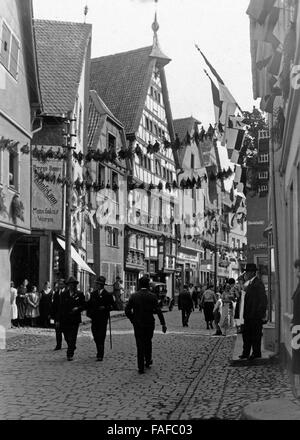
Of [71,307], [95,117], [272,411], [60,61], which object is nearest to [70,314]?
[71,307]

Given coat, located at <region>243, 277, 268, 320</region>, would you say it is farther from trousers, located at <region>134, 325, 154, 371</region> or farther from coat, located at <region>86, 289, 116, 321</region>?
coat, located at <region>86, 289, 116, 321</region>

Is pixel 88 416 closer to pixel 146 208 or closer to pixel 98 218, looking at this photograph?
pixel 98 218

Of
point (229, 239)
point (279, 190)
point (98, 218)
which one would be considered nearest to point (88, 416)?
point (279, 190)

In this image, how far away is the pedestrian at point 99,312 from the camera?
508 inches

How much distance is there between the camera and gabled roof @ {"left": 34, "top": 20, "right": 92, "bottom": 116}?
29859 mm

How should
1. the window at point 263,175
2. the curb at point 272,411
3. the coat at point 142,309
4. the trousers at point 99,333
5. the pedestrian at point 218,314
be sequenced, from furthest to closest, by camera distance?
the window at point 263,175 → the pedestrian at point 218,314 → the trousers at point 99,333 → the coat at point 142,309 → the curb at point 272,411

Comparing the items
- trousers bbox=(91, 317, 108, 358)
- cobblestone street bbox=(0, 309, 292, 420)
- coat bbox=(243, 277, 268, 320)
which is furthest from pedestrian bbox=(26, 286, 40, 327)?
coat bbox=(243, 277, 268, 320)

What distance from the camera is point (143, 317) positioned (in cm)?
1128

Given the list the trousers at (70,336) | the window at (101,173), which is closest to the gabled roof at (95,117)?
the window at (101,173)

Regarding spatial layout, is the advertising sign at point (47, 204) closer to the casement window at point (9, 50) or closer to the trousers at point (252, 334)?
the casement window at point (9, 50)

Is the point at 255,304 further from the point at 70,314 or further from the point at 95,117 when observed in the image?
the point at 95,117

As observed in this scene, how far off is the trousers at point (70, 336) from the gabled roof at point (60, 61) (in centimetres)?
1799

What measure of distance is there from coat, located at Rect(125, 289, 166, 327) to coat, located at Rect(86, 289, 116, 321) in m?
1.59

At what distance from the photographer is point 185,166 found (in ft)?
183
